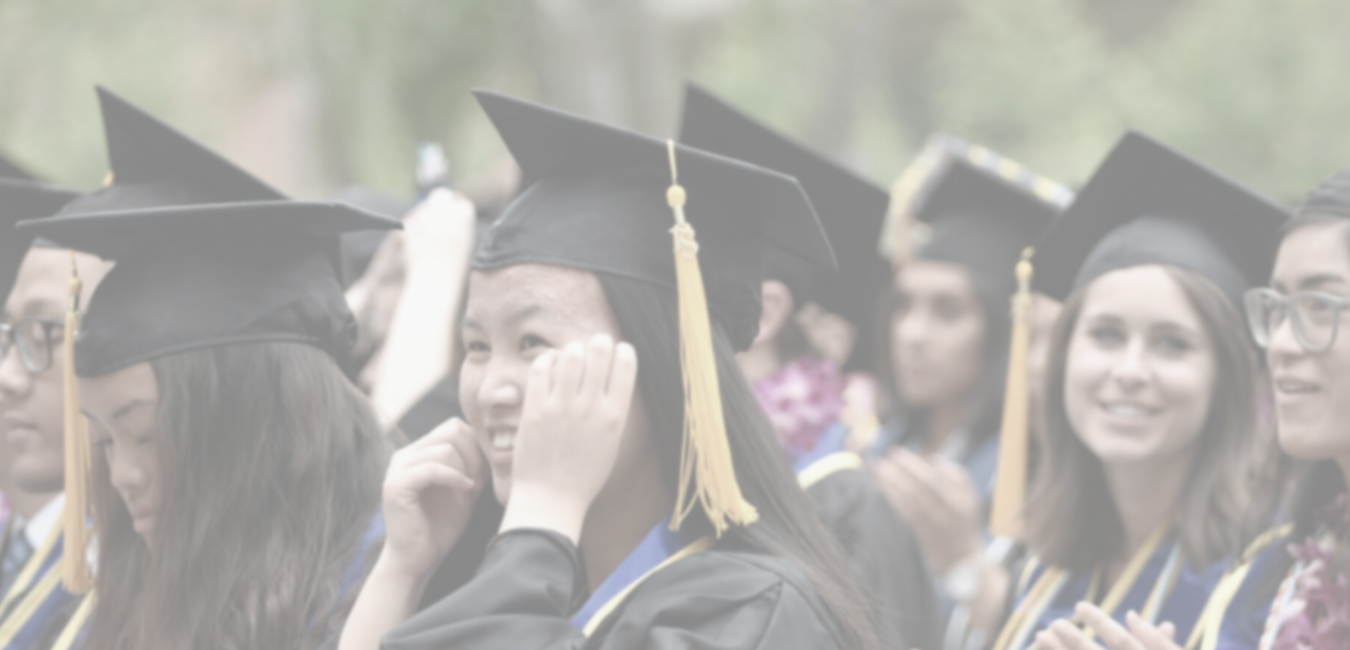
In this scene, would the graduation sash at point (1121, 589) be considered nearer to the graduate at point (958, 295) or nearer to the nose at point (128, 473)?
the graduate at point (958, 295)

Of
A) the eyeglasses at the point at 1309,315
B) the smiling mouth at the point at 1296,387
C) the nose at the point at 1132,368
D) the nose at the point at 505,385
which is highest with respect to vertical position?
the eyeglasses at the point at 1309,315

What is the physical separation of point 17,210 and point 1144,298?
8.83 ft

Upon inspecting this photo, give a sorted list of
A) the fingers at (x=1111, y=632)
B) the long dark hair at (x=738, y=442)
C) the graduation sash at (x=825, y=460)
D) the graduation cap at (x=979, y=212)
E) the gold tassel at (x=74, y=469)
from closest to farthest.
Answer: the long dark hair at (x=738, y=442), the fingers at (x=1111, y=632), the gold tassel at (x=74, y=469), the graduation sash at (x=825, y=460), the graduation cap at (x=979, y=212)

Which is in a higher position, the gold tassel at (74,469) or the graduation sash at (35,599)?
the gold tassel at (74,469)

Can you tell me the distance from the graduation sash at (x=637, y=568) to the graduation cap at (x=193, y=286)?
30.6 inches

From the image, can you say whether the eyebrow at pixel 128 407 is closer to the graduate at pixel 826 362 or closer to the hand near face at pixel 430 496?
the hand near face at pixel 430 496

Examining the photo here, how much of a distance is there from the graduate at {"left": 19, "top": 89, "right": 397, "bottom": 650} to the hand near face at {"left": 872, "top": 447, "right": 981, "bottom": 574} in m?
2.04

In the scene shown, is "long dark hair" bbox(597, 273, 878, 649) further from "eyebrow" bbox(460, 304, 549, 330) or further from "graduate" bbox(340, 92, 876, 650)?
"eyebrow" bbox(460, 304, 549, 330)

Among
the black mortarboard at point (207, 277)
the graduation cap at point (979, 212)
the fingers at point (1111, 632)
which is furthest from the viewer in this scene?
the graduation cap at point (979, 212)

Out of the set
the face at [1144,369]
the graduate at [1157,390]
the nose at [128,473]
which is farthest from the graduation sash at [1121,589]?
the nose at [128,473]

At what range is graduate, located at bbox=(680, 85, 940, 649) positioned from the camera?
142 inches

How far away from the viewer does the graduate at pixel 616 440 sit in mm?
2049

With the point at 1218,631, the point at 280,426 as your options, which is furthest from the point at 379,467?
the point at 1218,631

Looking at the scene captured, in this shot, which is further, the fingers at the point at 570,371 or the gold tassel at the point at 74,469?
the gold tassel at the point at 74,469
